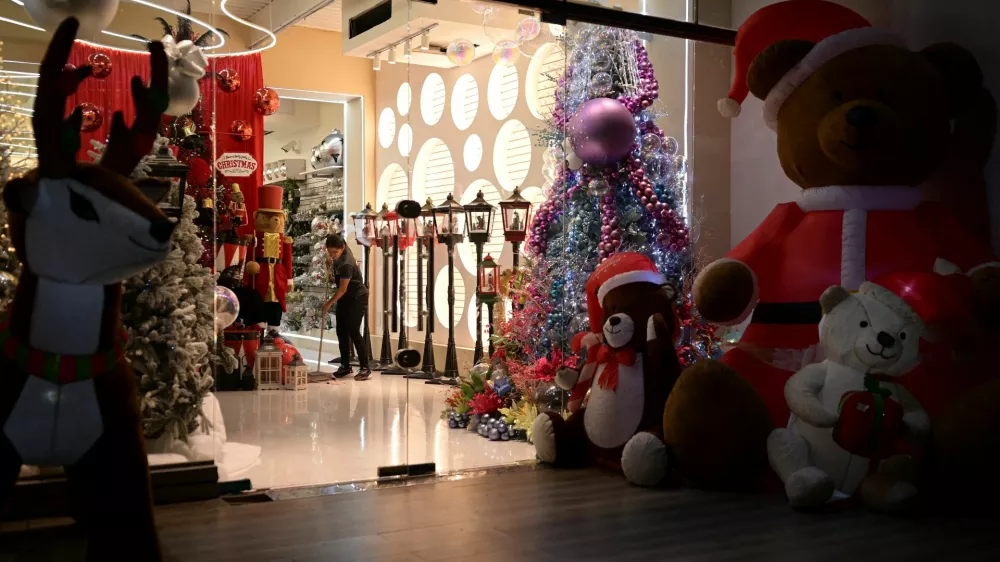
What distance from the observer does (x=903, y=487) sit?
348 cm

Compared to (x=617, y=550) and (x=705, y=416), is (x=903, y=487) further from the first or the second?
(x=617, y=550)

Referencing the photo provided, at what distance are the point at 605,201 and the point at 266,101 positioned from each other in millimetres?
2005

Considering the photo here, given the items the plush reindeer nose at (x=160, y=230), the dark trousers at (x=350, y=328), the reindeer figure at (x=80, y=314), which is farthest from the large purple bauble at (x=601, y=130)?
the plush reindeer nose at (x=160, y=230)

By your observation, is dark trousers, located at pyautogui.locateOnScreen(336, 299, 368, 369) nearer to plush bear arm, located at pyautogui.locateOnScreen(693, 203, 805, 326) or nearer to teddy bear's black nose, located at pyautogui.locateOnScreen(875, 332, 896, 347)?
plush bear arm, located at pyautogui.locateOnScreen(693, 203, 805, 326)

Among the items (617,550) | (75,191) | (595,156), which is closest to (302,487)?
(617,550)

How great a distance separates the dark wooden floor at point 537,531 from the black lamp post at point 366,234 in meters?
0.71

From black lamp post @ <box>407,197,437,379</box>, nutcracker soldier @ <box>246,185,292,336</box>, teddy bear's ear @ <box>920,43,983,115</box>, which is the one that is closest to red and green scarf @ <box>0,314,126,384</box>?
nutcracker soldier @ <box>246,185,292,336</box>

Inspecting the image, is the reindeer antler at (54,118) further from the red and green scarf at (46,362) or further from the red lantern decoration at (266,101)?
the red lantern decoration at (266,101)

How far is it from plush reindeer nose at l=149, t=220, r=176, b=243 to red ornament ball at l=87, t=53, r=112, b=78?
1288 millimetres

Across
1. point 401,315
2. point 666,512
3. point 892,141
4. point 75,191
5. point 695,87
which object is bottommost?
point 666,512

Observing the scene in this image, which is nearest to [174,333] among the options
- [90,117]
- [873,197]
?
[90,117]

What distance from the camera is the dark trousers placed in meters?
4.21

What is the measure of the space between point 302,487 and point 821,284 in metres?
2.41

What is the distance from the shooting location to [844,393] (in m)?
3.57
